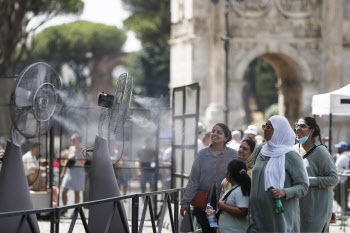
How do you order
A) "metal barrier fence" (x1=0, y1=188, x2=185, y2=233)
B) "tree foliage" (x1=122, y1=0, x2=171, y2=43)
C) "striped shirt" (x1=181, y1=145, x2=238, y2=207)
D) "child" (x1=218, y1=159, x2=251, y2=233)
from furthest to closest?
"tree foliage" (x1=122, y1=0, x2=171, y2=43) → "striped shirt" (x1=181, y1=145, x2=238, y2=207) → "child" (x1=218, y1=159, x2=251, y2=233) → "metal barrier fence" (x1=0, y1=188, x2=185, y2=233)

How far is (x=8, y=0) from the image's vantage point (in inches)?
1448

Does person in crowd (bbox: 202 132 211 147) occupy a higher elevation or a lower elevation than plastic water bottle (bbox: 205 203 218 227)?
higher

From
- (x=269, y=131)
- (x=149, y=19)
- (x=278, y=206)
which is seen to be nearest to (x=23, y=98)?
(x=269, y=131)

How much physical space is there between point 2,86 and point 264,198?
2797 cm

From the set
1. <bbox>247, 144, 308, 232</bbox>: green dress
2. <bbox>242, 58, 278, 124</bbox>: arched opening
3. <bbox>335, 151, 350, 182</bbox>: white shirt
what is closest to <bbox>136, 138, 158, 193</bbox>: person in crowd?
<bbox>335, 151, 350, 182</bbox>: white shirt

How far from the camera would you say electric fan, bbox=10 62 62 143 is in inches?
393

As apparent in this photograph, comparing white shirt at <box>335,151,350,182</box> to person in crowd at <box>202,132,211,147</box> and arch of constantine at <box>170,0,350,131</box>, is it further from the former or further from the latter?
arch of constantine at <box>170,0,350,131</box>

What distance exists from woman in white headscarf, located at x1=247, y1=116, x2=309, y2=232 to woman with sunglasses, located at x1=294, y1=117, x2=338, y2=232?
99 cm

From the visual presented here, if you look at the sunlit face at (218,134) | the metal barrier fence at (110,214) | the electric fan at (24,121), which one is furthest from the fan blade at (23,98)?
the sunlit face at (218,134)

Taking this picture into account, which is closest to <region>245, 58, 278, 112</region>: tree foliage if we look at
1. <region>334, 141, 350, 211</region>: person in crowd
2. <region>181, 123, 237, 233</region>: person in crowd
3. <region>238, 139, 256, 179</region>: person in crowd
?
<region>334, 141, 350, 211</region>: person in crowd

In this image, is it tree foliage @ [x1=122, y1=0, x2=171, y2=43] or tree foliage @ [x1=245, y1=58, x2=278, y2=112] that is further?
tree foliage @ [x1=245, y1=58, x2=278, y2=112]

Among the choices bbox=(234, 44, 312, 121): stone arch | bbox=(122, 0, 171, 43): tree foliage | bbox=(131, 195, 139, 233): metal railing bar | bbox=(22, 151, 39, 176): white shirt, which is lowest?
bbox=(131, 195, 139, 233): metal railing bar

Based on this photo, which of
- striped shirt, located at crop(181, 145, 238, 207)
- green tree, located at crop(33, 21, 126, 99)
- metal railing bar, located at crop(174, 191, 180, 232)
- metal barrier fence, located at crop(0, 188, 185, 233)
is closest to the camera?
metal barrier fence, located at crop(0, 188, 185, 233)

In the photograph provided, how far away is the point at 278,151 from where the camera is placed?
7.45 m
